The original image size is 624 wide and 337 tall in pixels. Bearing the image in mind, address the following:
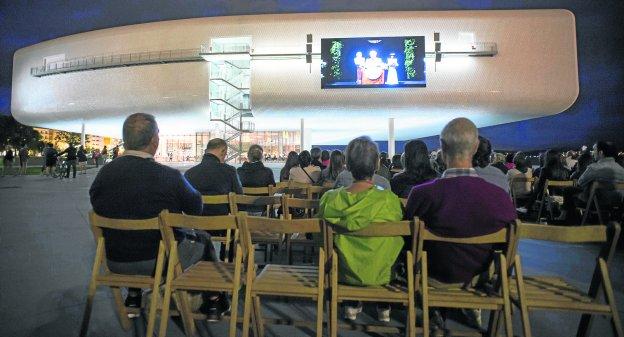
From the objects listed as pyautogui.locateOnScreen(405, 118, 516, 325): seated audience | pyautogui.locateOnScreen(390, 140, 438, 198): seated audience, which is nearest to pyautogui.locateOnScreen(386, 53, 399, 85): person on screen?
pyautogui.locateOnScreen(390, 140, 438, 198): seated audience

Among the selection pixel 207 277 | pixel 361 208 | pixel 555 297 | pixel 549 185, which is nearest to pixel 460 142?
pixel 361 208

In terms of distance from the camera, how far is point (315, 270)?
2906 millimetres

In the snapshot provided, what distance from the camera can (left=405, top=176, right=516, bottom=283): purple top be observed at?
235 centimetres

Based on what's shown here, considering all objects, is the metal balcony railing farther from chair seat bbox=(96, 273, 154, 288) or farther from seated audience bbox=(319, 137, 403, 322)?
seated audience bbox=(319, 137, 403, 322)

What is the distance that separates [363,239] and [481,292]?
31.4 inches

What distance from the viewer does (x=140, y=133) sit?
3.00 metres

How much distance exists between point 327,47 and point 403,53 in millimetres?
4508

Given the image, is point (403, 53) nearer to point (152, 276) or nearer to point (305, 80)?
point (305, 80)

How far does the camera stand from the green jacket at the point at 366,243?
96.0 inches

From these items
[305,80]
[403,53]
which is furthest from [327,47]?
[403,53]

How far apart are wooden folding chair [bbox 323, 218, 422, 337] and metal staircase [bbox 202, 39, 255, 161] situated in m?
23.9

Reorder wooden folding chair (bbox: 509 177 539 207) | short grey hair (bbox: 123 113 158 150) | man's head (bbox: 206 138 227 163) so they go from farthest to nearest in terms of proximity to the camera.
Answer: wooden folding chair (bbox: 509 177 539 207) → man's head (bbox: 206 138 227 163) → short grey hair (bbox: 123 113 158 150)

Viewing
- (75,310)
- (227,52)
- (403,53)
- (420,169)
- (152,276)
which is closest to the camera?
(152,276)

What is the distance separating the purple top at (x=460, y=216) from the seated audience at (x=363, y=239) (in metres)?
0.20
